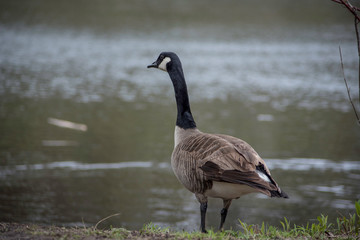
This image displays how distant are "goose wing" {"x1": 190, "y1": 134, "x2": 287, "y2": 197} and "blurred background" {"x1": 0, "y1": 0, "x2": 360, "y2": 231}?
198cm

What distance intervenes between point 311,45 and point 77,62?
12.6 m

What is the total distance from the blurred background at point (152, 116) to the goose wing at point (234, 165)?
6.49 ft

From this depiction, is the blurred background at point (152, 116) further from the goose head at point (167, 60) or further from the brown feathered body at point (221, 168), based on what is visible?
the goose head at point (167, 60)

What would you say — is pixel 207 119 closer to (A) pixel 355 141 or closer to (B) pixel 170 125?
(B) pixel 170 125

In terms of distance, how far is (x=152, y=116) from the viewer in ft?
45.4

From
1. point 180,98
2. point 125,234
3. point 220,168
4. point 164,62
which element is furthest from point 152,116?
point 125,234

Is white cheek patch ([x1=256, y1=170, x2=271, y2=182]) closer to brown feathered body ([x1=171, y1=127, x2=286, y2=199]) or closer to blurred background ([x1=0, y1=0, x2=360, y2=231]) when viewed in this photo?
brown feathered body ([x1=171, y1=127, x2=286, y2=199])

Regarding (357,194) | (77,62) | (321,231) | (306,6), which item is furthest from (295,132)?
(306,6)

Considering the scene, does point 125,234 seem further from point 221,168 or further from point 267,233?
point 267,233

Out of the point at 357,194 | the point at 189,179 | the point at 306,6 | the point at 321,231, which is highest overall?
the point at 306,6

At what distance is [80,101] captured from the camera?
15164 mm

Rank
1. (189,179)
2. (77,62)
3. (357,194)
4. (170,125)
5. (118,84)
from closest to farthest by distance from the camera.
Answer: (189,179) < (357,194) < (170,125) < (118,84) < (77,62)

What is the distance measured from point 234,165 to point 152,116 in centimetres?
932

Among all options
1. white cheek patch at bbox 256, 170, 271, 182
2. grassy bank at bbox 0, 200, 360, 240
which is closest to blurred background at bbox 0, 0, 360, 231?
grassy bank at bbox 0, 200, 360, 240
